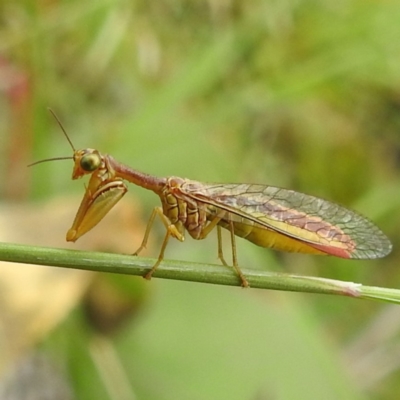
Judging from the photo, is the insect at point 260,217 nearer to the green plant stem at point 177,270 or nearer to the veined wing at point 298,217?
the veined wing at point 298,217

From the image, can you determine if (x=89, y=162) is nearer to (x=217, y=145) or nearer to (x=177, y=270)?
(x=177, y=270)

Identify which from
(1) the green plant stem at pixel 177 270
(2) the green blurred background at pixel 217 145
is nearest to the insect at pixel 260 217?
(1) the green plant stem at pixel 177 270

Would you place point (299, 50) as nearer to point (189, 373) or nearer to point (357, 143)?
point (357, 143)

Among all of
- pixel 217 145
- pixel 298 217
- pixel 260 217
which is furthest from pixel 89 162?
pixel 217 145

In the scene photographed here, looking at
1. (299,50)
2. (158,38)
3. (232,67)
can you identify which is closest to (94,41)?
(158,38)

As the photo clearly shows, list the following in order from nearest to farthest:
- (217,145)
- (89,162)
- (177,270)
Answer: (177,270) < (89,162) < (217,145)
